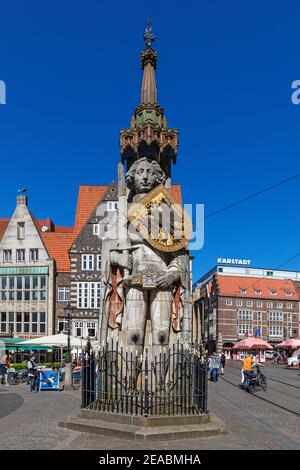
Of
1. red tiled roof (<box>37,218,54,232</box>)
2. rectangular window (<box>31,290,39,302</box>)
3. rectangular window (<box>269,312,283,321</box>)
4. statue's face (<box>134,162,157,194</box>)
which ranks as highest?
red tiled roof (<box>37,218,54,232</box>)

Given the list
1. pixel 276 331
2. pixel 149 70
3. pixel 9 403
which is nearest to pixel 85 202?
pixel 9 403

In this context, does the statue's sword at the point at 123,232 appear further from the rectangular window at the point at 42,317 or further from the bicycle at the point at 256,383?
the rectangular window at the point at 42,317

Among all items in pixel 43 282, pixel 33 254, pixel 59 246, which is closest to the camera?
pixel 43 282

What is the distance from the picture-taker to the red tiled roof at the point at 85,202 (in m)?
48.2

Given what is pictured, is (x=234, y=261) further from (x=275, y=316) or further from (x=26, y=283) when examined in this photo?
(x=26, y=283)

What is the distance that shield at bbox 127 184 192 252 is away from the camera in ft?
36.5

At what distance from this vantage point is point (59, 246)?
163 ft

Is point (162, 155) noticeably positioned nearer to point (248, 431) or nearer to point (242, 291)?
point (248, 431)

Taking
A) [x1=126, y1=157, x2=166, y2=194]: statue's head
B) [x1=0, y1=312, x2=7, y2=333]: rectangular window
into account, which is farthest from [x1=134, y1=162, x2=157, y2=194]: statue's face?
[x1=0, y1=312, x2=7, y2=333]: rectangular window

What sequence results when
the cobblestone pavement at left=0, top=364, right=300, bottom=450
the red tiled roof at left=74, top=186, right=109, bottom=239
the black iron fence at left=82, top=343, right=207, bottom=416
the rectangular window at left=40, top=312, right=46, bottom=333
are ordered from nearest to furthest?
the cobblestone pavement at left=0, top=364, right=300, bottom=450 < the black iron fence at left=82, top=343, right=207, bottom=416 < the rectangular window at left=40, top=312, right=46, bottom=333 < the red tiled roof at left=74, top=186, right=109, bottom=239

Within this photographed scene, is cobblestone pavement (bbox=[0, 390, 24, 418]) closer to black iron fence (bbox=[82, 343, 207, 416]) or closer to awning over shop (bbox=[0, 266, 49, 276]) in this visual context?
black iron fence (bbox=[82, 343, 207, 416])

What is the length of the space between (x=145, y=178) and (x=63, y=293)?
119 ft

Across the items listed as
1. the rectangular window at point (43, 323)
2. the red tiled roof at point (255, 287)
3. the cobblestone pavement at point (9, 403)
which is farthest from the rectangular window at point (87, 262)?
the red tiled roof at point (255, 287)

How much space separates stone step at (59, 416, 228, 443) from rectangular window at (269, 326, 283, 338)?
81.8 m
